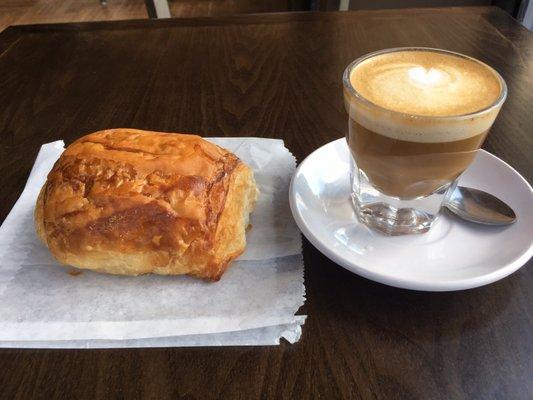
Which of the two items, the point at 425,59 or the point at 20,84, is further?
the point at 20,84

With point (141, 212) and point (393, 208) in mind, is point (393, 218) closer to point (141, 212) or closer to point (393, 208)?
point (393, 208)

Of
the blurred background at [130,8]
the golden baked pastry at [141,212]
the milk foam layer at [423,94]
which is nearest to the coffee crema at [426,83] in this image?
the milk foam layer at [423,94]

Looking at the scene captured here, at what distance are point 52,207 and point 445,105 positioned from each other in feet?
1.64

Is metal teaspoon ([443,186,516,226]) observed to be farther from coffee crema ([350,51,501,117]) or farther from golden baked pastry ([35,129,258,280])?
golden baked pastry ([35,129,258,280])

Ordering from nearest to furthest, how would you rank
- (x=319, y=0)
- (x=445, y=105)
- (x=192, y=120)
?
1. (x=445, y=105)
2. (x=192, y=120)
3. (x=319, y=0)

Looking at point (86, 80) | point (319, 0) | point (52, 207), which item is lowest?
point (319, 0)

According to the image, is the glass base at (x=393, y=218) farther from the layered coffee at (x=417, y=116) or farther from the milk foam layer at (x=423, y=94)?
the milk foam layer at (x=423, y=94)

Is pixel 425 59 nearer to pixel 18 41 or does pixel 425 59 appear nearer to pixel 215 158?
pixel 215 158

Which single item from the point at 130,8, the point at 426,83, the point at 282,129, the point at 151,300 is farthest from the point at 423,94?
the point at 130,8

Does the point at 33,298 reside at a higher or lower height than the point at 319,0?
higher

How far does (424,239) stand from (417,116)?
165 mm

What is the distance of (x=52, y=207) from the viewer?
21.3 inches

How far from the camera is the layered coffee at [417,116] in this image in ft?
1.77

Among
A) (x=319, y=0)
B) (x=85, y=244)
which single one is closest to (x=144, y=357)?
(x=85, y=244)
